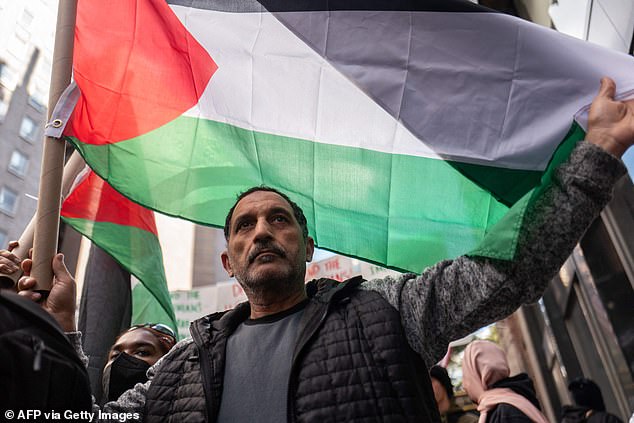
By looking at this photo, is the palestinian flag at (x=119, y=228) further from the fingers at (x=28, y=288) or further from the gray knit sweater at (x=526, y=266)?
the gray knit sweater at (x=526, y=266)

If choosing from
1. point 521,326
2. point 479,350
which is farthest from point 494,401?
point 521,326

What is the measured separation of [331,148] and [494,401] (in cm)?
201

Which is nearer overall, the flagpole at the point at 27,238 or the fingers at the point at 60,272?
the fingers at the point at 60,272

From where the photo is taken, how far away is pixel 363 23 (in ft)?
8.34

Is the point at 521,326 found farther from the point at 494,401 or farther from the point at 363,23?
the point at 363,23

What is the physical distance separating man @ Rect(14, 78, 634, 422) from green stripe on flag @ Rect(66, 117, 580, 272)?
0.51 m

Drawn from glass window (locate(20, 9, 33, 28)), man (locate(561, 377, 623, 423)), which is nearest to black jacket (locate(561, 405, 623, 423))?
man (locate(561, 377, 623, 423))

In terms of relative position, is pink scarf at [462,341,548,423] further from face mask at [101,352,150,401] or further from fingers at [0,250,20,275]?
fingers at [0,250,20,275]

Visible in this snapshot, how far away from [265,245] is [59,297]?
0.75 metres

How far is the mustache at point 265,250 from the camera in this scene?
2082mm

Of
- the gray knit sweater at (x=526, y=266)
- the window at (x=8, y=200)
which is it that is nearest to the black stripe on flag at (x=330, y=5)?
the gray knit sweater at (x=526, y=266)

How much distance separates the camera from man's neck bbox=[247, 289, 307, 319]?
206 centimetres

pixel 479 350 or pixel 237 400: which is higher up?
pixel 479 350

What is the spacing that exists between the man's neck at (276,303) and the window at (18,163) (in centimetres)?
2443
